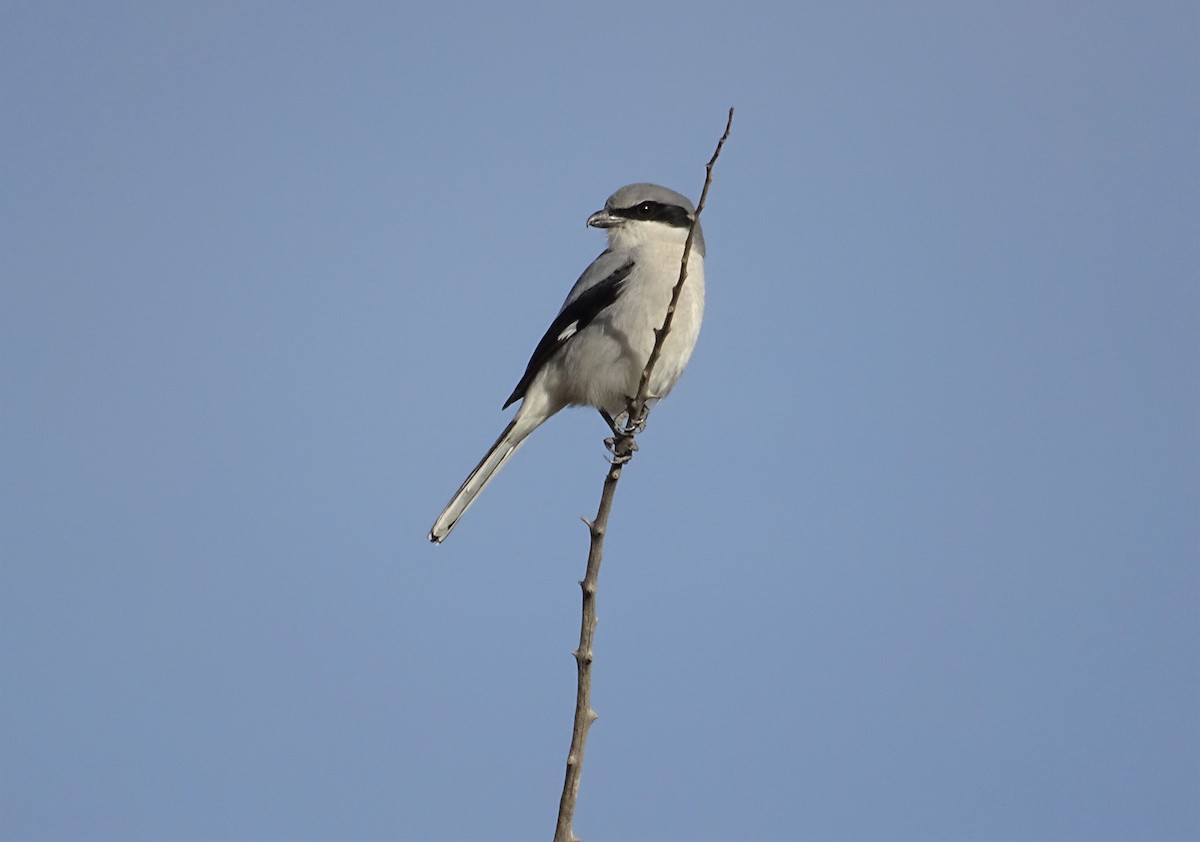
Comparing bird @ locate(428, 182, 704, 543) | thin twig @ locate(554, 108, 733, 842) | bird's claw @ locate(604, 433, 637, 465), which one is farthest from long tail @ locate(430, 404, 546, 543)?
thin twig @ locate(554, 108, 733, 842)

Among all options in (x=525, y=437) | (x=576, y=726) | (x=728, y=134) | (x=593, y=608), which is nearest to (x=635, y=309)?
(x=525, y=437)

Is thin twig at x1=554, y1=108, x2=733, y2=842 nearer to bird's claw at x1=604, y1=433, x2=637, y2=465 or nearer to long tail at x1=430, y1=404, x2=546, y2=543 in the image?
bird's claw at x1=604, y1=433, x2=637, y2=465

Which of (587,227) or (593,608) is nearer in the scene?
(593,608)

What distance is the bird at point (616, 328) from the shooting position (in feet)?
17.2

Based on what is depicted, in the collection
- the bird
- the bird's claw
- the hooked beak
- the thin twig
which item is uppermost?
the hooked beak

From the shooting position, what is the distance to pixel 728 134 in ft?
10.6

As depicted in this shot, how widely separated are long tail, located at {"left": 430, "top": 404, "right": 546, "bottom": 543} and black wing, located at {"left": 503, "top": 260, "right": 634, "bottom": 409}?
5.6 inches

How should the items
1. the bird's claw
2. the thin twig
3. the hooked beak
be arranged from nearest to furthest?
the thin twig
the bird's claw
the hooked beak

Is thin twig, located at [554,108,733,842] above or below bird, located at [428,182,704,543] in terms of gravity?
below

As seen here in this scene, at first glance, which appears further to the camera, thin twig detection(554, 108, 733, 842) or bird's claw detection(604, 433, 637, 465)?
bird's claw detection(604, 433, 637, 465)

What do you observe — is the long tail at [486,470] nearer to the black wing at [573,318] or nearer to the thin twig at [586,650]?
the black wing at [573,318]

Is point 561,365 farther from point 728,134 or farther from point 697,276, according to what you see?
point 728,134

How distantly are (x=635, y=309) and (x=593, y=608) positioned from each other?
2.69 meters

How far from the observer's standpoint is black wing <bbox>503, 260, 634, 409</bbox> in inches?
212
